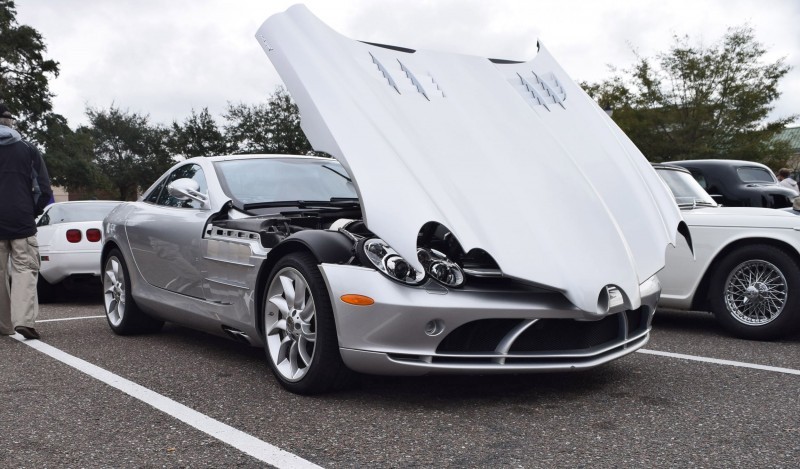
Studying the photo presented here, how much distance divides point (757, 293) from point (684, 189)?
4.47ft

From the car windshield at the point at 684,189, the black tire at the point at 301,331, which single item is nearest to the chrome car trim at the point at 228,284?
the black tire at the point at 301,331

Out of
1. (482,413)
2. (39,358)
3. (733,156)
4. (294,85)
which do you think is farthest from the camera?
(733,156)

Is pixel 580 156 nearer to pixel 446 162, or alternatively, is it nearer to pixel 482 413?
pixel 446 162

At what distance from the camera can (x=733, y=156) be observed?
27812 mm

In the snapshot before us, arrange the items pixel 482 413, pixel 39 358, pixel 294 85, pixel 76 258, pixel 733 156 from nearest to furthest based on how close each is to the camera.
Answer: pixel 482 413 → pixel 294 85 → pixel 39 358 → pixel 76 258 → pixel 733 156

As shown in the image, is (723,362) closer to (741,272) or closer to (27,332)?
(741,272)

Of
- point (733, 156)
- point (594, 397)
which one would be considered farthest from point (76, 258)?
point (733, 156)

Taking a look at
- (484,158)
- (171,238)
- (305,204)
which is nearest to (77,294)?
(171,238)

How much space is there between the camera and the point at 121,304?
242 inches

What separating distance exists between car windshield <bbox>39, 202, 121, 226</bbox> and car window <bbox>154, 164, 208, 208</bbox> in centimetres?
370

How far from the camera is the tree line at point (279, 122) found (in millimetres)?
27688

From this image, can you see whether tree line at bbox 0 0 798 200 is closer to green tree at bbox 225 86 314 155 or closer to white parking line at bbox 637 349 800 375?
green tree at bbox 225 86 314 155

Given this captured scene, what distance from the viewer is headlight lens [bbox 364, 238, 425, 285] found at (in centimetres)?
364

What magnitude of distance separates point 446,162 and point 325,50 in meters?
1.00
